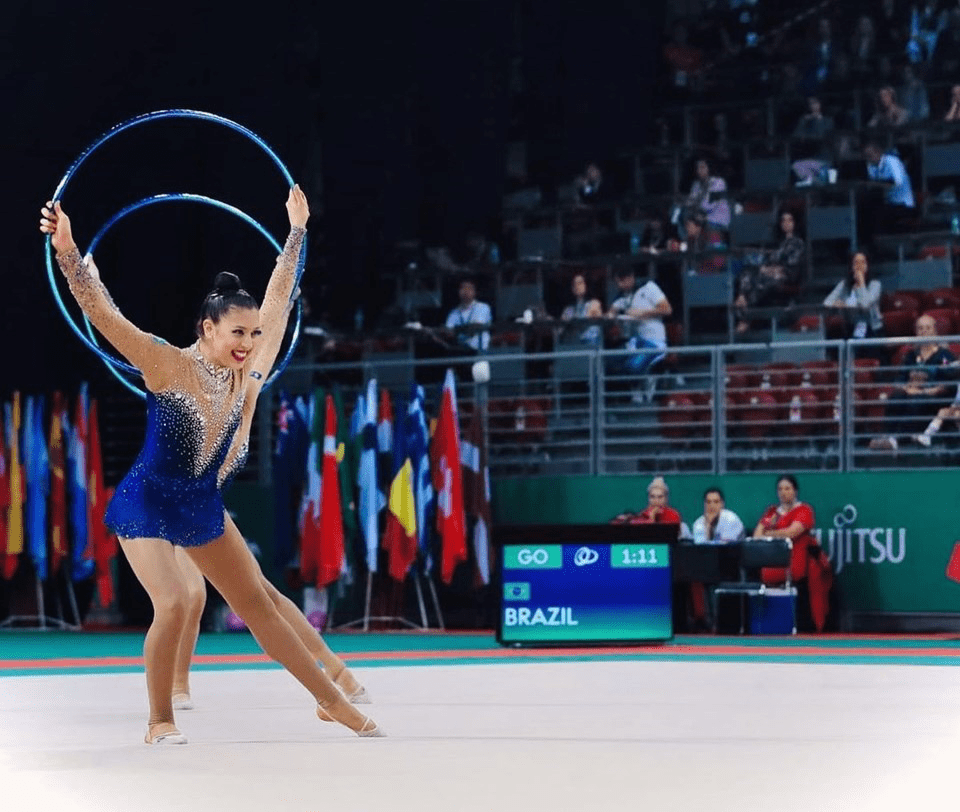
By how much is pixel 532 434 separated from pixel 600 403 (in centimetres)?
139

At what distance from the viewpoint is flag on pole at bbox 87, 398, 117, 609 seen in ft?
52.9

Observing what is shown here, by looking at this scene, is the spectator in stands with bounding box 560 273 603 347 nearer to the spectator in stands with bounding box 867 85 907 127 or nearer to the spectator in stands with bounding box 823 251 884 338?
the spectator in stands with bounding box 823 251 884 338

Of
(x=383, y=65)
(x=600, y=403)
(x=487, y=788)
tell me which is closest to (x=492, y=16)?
(x=383, y=65)

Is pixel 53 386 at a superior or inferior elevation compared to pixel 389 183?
inferior

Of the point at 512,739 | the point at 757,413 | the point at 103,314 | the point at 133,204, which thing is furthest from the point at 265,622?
the point at 757,413

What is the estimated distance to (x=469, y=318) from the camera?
17.6 metres

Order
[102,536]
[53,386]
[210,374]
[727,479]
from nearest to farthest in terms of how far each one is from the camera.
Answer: [210,374]
[727,479]
[102,536]
[53,386]

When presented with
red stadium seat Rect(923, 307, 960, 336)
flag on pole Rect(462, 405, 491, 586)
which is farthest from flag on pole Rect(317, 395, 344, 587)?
red stadium seat Rect(923, 307, 960, 336)

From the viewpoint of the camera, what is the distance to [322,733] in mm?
6402

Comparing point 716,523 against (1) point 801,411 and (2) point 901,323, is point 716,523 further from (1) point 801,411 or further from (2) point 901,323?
(2) point 901,323

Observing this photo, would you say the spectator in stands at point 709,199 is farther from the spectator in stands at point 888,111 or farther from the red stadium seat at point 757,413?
the red stadium seat at point 757,413

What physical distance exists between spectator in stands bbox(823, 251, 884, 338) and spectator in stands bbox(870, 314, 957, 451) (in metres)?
0.62

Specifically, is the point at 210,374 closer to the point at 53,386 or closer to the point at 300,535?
A: the point at 300,535

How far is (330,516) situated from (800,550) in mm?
3973
